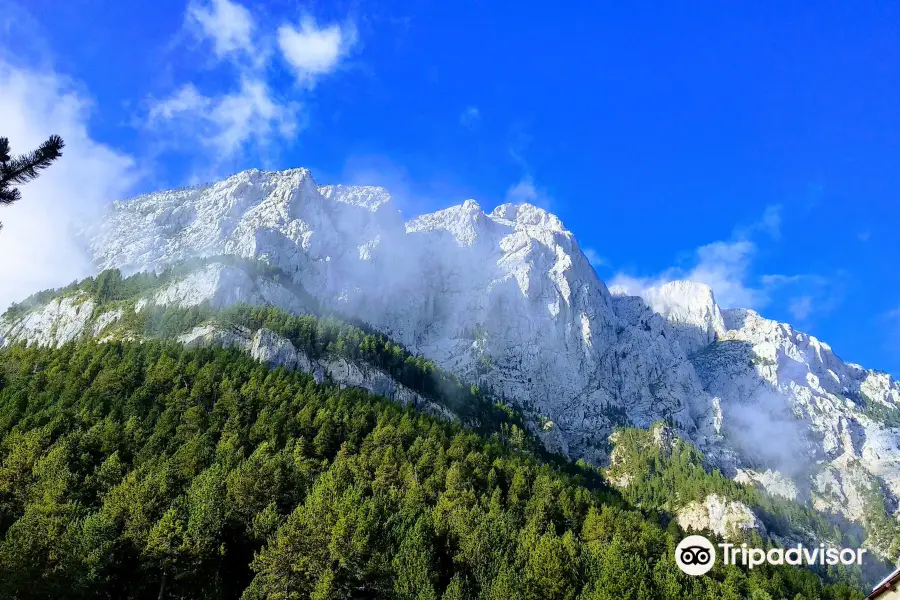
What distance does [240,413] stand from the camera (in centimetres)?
9581

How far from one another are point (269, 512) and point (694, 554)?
4378 centimetres

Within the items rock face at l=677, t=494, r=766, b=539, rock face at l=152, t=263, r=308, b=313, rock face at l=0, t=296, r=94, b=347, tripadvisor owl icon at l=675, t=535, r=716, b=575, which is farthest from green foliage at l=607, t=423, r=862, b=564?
rock face at l=0, t=296, r=94, b=347

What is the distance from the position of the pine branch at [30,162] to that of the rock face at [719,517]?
572 feet

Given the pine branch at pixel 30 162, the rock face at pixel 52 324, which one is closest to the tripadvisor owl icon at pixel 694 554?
the pine branch at pixel 30 162

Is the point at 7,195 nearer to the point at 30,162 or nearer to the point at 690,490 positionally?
the point at 30,162

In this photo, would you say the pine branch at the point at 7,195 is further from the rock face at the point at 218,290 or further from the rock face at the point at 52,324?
the rock face at the point at 52,324

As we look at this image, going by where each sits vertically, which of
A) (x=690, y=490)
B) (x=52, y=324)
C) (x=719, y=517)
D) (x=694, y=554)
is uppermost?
(x=52, y=324)

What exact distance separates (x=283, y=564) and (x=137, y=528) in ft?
47.2

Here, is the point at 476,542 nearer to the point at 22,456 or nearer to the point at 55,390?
the point at 22,456

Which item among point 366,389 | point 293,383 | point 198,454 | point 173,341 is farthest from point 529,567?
point 173,341

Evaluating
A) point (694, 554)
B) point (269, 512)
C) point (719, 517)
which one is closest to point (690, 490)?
point (719, 517)

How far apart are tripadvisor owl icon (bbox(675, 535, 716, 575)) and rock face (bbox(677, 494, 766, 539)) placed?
113 meters

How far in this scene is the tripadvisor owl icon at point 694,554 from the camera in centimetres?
4863

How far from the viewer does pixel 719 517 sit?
156125 millimetres
